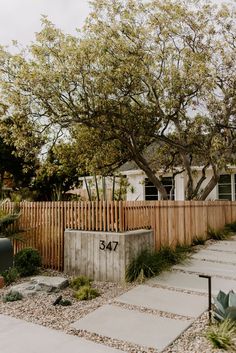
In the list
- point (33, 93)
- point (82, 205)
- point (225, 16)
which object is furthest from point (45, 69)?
point (225, 16)

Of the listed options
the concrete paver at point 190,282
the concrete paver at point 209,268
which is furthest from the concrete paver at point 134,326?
the concrete paver at point 209,268

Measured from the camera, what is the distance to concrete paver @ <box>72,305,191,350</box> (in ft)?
14.9

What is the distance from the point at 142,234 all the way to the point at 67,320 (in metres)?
3.14

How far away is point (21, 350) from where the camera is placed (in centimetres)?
416

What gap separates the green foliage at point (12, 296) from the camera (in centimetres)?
621

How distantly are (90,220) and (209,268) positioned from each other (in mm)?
3086

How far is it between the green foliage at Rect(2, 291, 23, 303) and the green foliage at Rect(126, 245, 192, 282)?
7.26 feet

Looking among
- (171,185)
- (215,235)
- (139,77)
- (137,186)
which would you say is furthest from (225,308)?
(137,186)

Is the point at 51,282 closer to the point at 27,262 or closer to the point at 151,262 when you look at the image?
the point at 27,262

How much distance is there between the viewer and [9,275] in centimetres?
748

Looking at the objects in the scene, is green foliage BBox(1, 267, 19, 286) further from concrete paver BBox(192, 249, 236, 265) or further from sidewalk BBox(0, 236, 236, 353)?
concrete paver BBox(192, 249, 236, 265)

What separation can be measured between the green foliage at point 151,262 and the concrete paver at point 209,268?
27 cm

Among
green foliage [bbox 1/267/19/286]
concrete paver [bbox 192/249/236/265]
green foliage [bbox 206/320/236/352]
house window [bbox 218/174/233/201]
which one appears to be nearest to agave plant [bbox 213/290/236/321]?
green foliage [bbox 206/320/236/352]

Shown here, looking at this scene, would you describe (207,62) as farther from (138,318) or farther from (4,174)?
(4,174)
